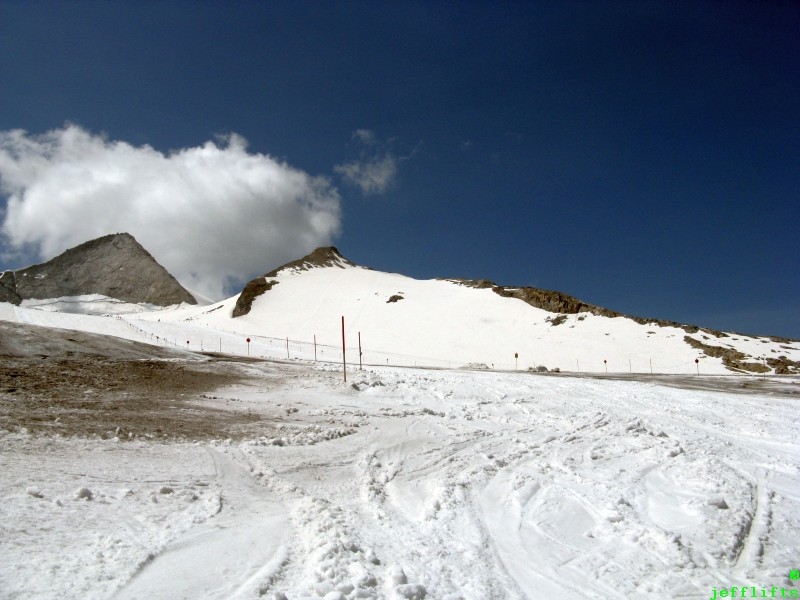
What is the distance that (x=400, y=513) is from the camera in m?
6.33

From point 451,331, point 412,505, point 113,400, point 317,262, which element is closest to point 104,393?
point 113,400

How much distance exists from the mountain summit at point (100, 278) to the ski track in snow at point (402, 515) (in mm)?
178025

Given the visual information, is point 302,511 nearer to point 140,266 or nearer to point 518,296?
point 518,296

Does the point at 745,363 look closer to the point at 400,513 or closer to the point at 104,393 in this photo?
the point at 400,513

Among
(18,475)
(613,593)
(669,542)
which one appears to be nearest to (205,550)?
(18,475)

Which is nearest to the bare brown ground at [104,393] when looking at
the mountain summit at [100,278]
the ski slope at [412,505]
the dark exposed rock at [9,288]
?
the ski slope at [412,505]

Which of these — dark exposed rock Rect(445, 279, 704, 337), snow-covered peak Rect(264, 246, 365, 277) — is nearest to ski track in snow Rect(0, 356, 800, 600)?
dark exposed rock Rect(445, 279, 704, 337)

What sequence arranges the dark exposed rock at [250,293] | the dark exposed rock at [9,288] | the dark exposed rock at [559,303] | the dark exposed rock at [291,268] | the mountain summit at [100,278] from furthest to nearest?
1. the mountain summit at [100,278]
2. the dark exposed rock at [9,288]
3. the dark exposed rock at [291,268]
4. the dark exposed rock at [250,293]
5. the dark exposed rock at [559,303]

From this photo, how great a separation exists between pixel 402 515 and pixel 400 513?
2.8 inches

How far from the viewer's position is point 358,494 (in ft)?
23.2

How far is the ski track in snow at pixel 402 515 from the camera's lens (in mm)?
4410

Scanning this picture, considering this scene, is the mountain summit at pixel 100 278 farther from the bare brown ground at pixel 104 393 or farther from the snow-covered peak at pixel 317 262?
the bare brown ground at pixel 104 393

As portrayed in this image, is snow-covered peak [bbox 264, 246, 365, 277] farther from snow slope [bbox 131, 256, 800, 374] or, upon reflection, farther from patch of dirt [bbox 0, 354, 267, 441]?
patch of dirt [bbox 0, 354, 267, 441]

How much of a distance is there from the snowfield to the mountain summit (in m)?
178
